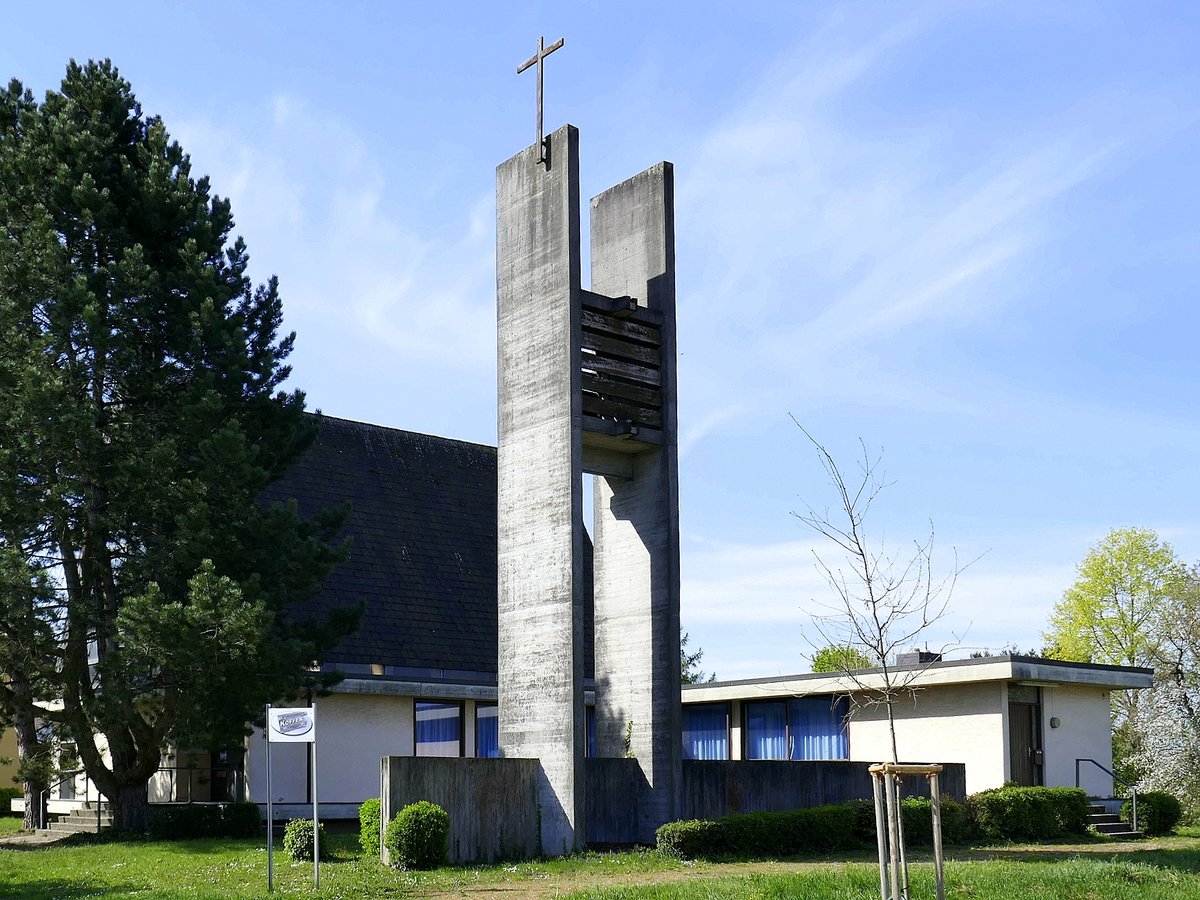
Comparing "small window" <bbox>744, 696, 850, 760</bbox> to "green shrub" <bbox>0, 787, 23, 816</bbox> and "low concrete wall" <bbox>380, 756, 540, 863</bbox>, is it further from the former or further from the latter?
"green shrub" <bbox>0, 787, 23, 816</bbox>

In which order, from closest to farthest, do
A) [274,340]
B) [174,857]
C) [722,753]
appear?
[174,857]
[274,340]
[722,753]

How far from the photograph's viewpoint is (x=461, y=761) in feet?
55.3

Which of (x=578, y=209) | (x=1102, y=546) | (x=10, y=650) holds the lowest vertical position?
(x=10, y=650)

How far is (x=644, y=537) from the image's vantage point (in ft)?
63.1

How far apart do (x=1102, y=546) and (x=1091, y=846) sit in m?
28.0

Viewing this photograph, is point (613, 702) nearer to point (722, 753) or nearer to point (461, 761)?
point (461, 761)

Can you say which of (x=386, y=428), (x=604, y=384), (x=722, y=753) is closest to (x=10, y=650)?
(x=604, y=384)

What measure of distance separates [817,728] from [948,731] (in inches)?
134

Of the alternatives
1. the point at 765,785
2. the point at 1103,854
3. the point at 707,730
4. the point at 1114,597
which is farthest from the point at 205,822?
the point at 1114,597

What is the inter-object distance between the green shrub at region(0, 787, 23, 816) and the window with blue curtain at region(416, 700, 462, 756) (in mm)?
13411

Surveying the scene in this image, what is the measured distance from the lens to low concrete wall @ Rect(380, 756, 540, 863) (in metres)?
16.3

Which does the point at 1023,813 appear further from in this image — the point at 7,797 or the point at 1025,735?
the point at 7,797

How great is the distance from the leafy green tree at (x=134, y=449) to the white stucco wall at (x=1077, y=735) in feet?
45.1

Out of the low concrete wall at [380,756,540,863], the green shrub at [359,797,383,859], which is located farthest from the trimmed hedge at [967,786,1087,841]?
the green shrub at [359,797,383,859]
